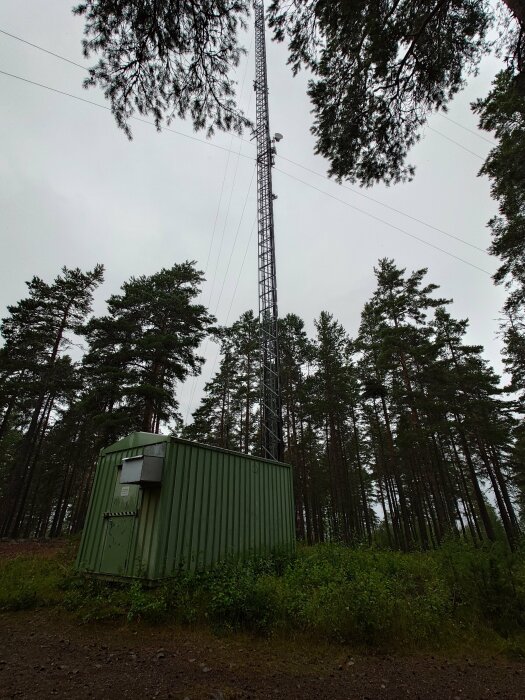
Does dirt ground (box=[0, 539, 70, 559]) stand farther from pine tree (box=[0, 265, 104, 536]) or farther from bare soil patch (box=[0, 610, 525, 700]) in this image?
bare soil patch (box=[0, 610, 525, 700])

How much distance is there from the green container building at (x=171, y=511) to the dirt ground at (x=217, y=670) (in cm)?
157

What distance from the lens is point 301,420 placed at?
68.3ft

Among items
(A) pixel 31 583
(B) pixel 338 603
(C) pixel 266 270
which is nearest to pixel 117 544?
(A) pixel 31 583

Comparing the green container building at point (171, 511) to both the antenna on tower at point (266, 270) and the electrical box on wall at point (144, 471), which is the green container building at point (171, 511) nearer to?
the electrical box on wall at point (144, 471)

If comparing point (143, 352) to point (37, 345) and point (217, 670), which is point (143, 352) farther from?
point (217, 670)

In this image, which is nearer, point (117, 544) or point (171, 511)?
point (171, 511)

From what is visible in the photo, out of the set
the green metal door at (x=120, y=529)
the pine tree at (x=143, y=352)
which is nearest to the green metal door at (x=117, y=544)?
the green metal door at (x=120, y=529)

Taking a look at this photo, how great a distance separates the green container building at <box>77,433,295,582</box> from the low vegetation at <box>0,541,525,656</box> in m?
0.45

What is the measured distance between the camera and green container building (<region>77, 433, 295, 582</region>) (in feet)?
18.7

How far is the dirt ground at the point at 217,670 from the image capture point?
2.93 meters

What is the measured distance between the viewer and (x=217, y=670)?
3.28m

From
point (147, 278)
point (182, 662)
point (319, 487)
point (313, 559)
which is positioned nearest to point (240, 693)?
point (182, 662)

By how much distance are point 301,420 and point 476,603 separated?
53.6 feet

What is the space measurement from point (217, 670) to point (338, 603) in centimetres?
179
